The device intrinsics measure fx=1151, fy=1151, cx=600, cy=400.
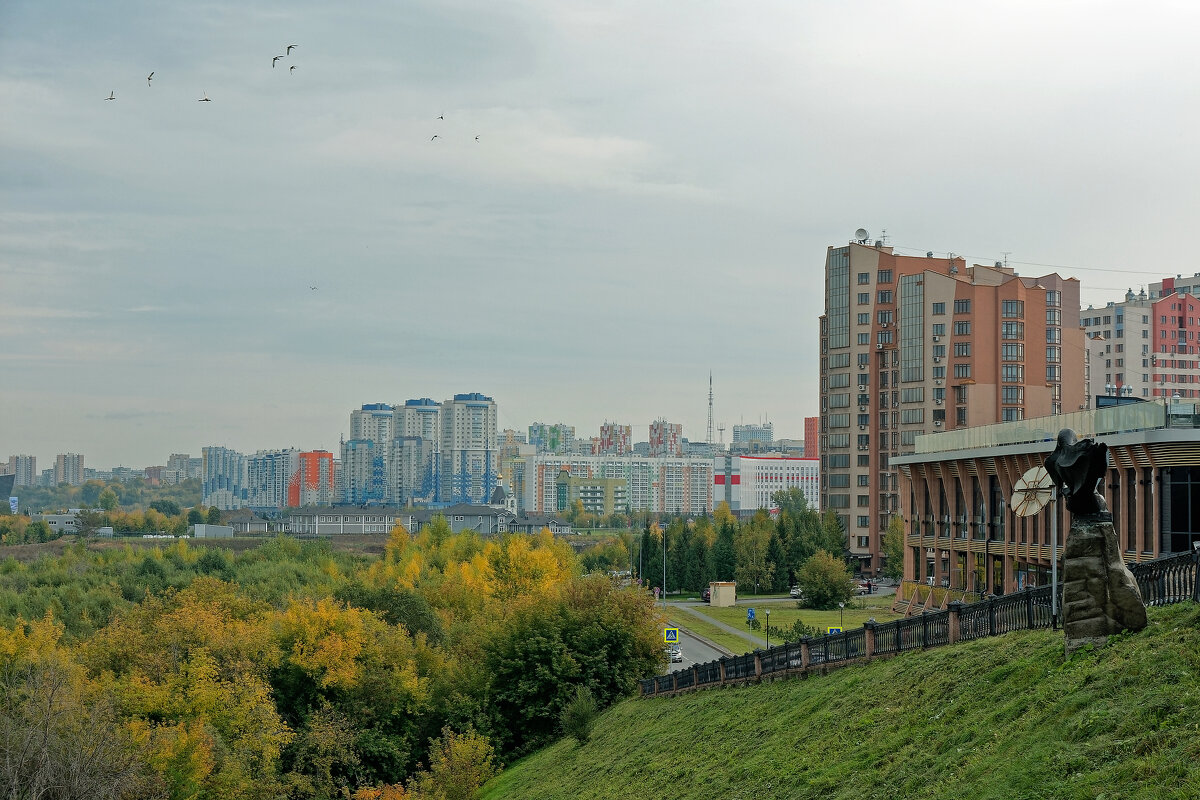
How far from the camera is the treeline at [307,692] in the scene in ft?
125

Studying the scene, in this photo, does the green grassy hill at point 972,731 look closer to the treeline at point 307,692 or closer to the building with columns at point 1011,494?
the building with columns at point 1011,494

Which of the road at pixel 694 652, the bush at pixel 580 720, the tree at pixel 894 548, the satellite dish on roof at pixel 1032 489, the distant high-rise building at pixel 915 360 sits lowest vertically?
the road at pixel 694 652

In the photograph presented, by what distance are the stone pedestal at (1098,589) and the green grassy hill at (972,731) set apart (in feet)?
0.86

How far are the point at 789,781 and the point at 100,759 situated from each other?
81.6 ft

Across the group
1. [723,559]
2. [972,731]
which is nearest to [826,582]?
[723,559]

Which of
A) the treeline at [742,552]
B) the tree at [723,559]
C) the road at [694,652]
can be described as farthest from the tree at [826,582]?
the tree at [723,559]

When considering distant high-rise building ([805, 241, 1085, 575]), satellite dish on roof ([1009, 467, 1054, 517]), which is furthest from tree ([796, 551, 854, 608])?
satellite dish on roof ([1009, 467, 1054, 517])

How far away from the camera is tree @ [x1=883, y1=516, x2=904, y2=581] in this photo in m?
94.0

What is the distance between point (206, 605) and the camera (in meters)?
55.1

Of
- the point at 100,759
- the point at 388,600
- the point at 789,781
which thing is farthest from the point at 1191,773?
the point at 388,600

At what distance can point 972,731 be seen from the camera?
15.1m

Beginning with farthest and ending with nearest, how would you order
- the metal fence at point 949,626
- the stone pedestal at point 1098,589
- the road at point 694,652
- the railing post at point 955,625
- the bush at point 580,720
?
the road at point 694,652 → the bush at point 580,720 → the railing post at point 955,625 → the metal fence at point 949,626 → the stone pedestal at point 1098,589

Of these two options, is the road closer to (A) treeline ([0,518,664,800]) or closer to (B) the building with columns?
(A) treeline ([0,518,664,800])

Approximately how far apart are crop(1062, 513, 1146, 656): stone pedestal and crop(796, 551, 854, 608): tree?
66.1 metres
